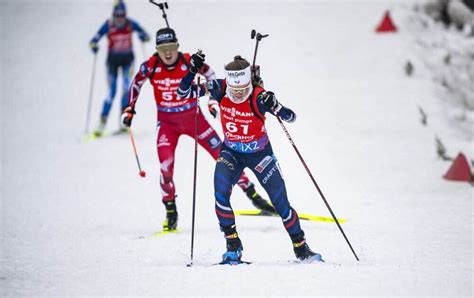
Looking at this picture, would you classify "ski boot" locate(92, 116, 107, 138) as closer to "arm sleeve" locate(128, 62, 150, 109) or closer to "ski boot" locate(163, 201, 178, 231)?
"arm sleeve" locate(128, 62, 150, 109)

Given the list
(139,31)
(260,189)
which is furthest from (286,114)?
(139,31)

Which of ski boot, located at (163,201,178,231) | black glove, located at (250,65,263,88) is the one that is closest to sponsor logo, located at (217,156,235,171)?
black glove, located at (250,65,263,88)

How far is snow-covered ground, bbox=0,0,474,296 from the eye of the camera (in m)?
5.79

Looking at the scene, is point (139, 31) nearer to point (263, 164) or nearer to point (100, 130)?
point (100, 130)

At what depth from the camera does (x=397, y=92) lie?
13578mm

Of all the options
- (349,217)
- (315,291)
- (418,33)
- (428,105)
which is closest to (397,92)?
(428,105)

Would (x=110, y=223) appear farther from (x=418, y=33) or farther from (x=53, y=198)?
(x=418, y=33)

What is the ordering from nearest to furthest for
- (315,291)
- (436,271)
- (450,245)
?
(315,291)
(436,271)
(450,245)

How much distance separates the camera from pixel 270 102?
18.9 ft

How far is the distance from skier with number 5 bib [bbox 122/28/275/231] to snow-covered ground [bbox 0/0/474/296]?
728mm

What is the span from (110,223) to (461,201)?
4.89 m

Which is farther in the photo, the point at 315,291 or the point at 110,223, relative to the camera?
the point at 110,223

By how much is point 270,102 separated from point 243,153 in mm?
722

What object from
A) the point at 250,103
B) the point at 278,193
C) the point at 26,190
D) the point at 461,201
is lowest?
the point at 26,190
